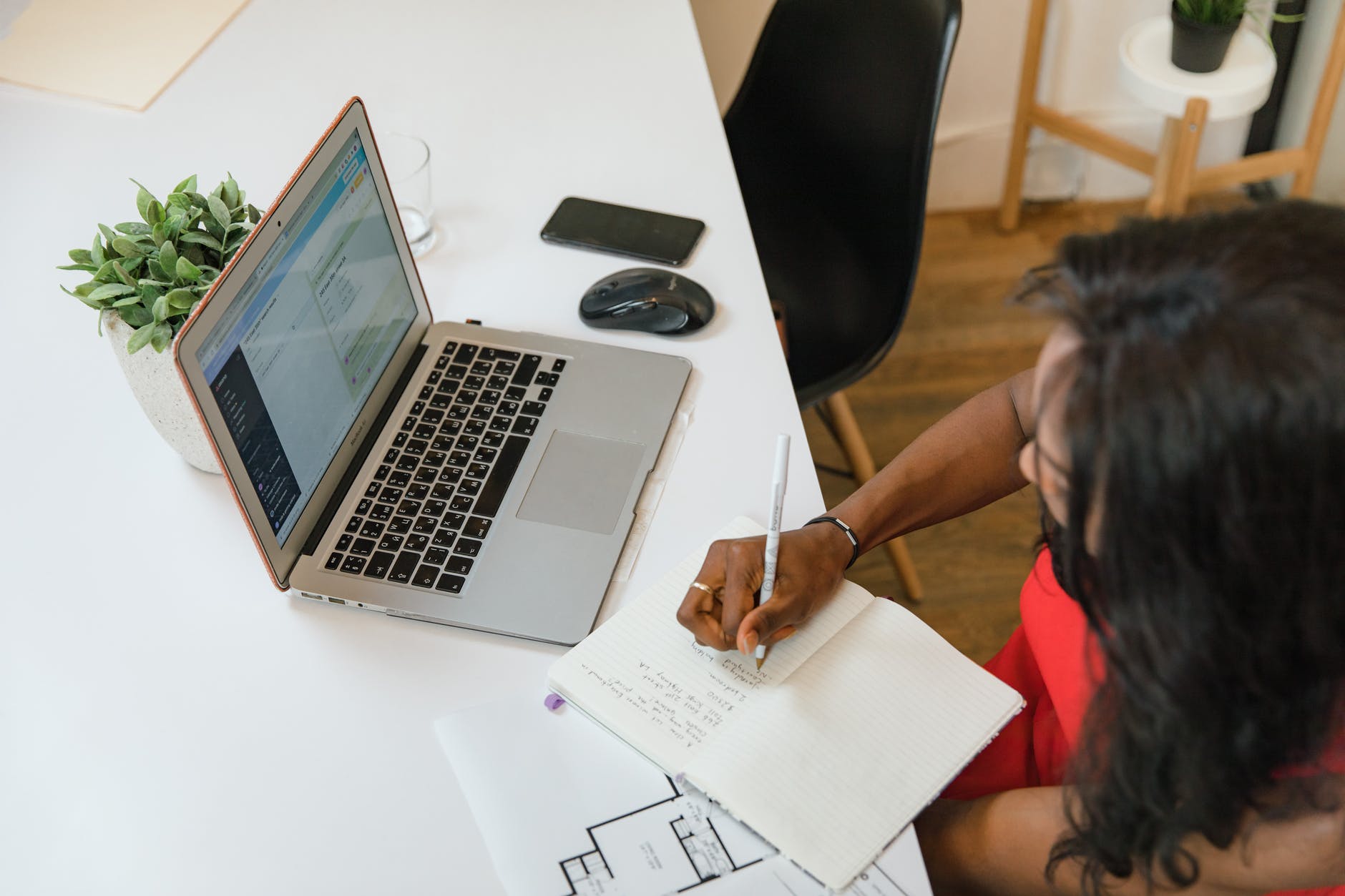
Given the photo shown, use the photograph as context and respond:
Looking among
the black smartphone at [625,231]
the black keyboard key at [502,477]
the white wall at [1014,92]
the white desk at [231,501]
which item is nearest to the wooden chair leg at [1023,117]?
the white wall at [1014,92]

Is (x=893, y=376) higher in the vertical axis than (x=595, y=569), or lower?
lower

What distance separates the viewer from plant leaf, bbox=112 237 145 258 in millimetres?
931

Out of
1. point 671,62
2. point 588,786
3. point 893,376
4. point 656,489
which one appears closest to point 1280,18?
point 893,376

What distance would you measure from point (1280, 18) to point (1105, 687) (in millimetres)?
1954

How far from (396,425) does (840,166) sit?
828 mm

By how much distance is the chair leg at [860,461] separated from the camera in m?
1.74

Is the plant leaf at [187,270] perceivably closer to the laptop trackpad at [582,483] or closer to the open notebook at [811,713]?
the laptop trackpad at [582,483]

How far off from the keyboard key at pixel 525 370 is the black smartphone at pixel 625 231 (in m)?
0.20

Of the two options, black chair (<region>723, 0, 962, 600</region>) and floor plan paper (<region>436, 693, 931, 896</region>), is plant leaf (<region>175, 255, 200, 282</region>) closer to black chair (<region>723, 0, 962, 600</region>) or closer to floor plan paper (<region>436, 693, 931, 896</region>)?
floor plan paper (<region>436, 693, 931, 896</region>)

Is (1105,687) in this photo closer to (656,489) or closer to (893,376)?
(656,489)

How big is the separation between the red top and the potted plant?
1.46 metres

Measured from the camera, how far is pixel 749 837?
2.57ft

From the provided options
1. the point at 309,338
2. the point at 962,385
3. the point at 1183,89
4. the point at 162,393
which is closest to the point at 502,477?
the point at 309,338

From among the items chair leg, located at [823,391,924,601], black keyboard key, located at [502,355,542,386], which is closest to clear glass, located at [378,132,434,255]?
black keyboard key, located at [502,355,542,386]
